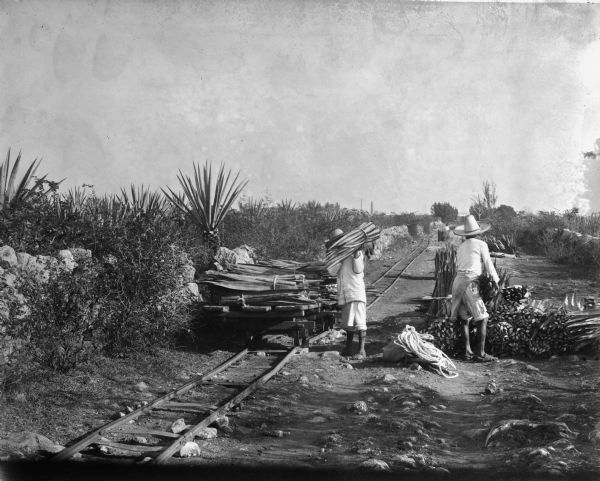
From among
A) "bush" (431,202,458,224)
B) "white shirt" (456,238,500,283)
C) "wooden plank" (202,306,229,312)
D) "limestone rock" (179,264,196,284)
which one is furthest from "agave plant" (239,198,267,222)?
"bush" (431,202,458,224)

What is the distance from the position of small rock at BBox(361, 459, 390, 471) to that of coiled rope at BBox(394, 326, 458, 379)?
3.53 meters

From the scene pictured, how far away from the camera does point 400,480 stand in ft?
14.3

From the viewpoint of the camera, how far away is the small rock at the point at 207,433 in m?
5.41

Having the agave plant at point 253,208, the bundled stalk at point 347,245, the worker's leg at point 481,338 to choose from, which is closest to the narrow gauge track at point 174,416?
the bundled stalk at point 347,245

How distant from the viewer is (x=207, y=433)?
5.45m

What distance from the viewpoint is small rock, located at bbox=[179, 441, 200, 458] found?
15.9 ft

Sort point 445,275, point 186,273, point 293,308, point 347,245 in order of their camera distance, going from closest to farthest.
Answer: point 347,245, point 293,308, point 186,273, point 445,275

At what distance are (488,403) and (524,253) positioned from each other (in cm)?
2357

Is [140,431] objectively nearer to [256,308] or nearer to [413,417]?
[413,417]

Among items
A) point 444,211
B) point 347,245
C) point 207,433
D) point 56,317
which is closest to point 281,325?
point 347,245

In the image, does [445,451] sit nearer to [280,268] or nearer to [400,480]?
[400,480]

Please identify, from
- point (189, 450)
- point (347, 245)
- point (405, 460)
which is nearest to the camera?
point (405, 460)

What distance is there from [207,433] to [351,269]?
4.36 metres

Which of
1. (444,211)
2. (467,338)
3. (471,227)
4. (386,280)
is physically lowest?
(467,338)
